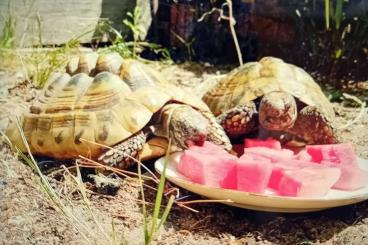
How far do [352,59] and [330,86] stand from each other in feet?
0.46

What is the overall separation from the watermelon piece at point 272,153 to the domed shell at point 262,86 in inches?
7.8

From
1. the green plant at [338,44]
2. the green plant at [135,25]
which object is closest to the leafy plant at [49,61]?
the green plant at [135,25]

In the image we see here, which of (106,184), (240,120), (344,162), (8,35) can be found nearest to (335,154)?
(344,162)

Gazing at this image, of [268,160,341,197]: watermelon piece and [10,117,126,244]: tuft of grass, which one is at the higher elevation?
[268,160,341,197]: watermelon piece

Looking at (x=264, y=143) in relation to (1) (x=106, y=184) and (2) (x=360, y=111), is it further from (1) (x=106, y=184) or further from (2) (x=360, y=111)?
(2) (x=360, y=111)

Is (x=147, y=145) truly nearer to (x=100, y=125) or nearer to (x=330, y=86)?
(x=100, y=125)

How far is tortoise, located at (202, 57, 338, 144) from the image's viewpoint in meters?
1.07

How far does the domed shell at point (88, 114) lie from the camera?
99cm

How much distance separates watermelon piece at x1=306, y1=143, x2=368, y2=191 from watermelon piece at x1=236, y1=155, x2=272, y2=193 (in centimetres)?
10

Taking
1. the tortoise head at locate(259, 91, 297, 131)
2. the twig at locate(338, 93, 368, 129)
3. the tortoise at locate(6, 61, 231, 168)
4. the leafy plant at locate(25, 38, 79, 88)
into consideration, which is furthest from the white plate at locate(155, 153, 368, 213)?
the leafy plant at locate(25, 38, 79, 88)

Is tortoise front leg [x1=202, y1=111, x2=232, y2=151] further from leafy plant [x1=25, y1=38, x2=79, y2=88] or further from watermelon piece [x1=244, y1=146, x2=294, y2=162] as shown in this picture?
leafy plant [x1=25, y1=38, x2=79, y2=88]

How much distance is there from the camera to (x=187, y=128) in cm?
97

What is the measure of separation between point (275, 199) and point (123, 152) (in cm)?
31

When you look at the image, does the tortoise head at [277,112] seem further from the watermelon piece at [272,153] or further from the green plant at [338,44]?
the green plant at [338,44]
